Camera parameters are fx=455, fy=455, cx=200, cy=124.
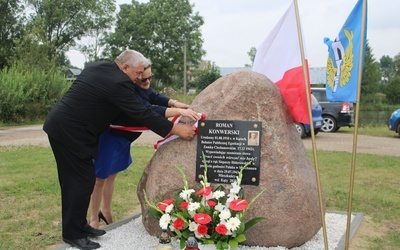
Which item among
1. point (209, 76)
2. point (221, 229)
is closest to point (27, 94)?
point (209, 76)

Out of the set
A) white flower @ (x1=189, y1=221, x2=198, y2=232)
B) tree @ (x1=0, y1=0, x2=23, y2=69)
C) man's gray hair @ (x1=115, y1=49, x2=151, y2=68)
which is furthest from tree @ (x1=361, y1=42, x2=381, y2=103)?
white flower @ (x1=189, y1=221, x2=198, y2=232)

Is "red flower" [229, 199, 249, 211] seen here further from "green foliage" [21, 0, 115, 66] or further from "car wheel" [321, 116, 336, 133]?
"green foliage" [21, 0, 115, 66]

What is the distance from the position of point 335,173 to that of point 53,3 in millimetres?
41218

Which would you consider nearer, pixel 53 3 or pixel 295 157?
pixel 295 157

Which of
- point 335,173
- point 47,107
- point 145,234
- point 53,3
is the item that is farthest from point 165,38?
point 145,234

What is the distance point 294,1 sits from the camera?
3.83 m

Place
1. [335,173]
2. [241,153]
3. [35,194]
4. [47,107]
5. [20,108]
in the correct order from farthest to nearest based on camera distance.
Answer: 1. [47,107]
2. [20,108]
3. [335,173]
4. [35,194]
5. [241,153]

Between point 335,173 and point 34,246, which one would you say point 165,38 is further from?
point 34,246

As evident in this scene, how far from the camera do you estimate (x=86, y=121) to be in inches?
160

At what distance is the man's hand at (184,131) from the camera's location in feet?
14.0

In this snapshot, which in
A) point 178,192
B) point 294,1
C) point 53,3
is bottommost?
point 178,192

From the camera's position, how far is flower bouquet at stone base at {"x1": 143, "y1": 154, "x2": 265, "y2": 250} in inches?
144

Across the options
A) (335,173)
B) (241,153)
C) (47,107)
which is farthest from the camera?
(47,107)

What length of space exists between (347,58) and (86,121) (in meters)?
2.35
